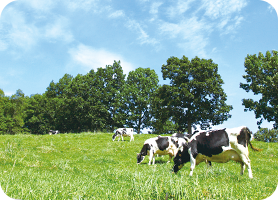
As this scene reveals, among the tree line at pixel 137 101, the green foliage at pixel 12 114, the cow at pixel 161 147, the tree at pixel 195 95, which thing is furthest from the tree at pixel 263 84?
the green foliage at pixel 12 114

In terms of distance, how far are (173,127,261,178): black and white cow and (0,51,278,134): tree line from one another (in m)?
30.4

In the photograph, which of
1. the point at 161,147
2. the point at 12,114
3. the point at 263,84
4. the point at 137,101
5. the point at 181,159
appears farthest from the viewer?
the point at 12,114

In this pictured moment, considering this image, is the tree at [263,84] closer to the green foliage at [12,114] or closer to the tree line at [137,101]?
the tree line at [137,101]

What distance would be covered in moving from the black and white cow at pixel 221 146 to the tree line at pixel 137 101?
30.4m

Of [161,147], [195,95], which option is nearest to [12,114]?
[195,95]

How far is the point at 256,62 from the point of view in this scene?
137 feet

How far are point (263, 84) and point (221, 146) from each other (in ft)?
123

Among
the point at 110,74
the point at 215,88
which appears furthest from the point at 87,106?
the point at 215,88

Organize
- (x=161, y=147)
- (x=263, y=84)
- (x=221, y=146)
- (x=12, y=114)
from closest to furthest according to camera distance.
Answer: (x=221, y=146) → (x=161, y=147) → (x=263, y=84) → (x=12, y=114)

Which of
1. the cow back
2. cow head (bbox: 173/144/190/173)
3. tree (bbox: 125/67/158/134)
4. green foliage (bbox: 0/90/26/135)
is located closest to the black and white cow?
the cow back

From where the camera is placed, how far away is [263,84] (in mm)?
40906

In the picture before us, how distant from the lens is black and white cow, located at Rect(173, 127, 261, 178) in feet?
31.0

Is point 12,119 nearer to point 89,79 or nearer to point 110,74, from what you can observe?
point 89,79

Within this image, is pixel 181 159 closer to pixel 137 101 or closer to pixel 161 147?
pixel 161 147
